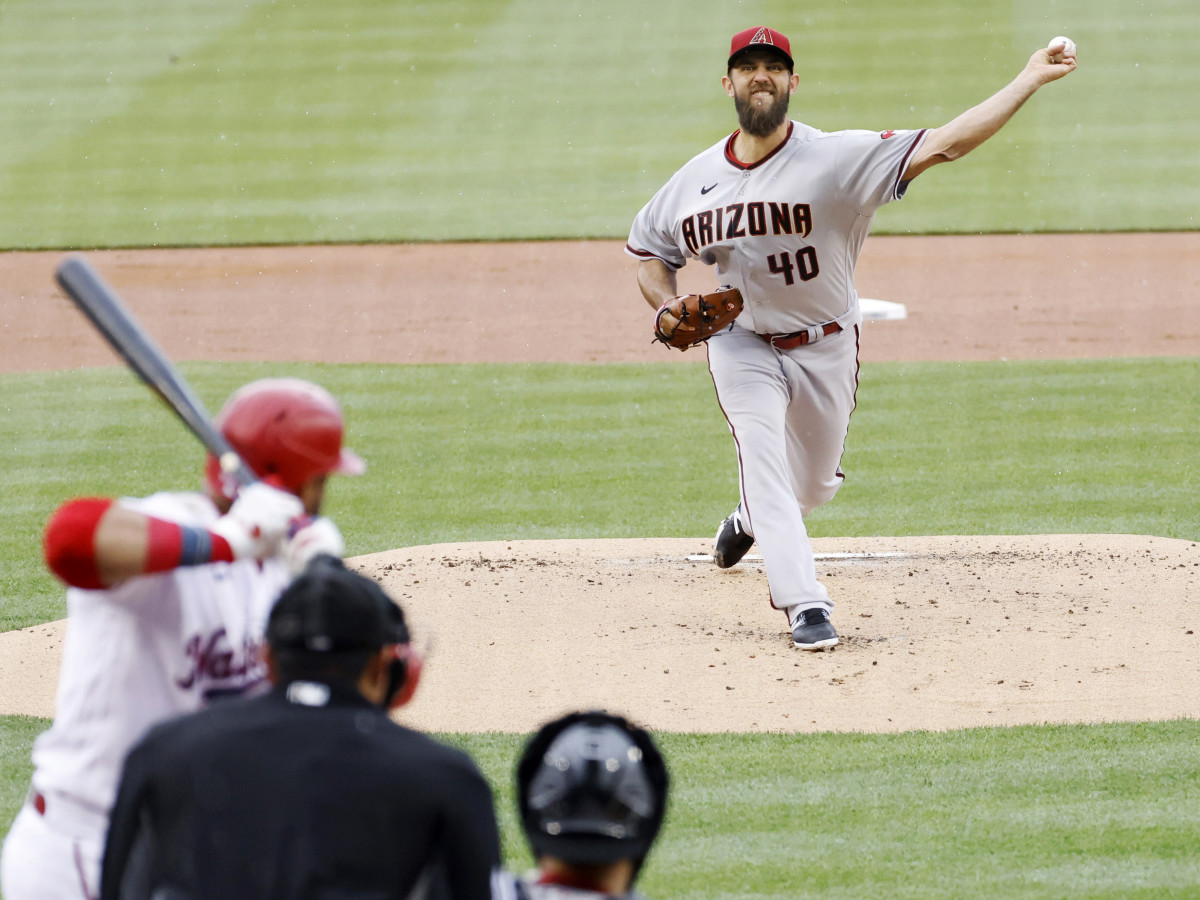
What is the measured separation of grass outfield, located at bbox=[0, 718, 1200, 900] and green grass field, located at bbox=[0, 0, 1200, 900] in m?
0.01

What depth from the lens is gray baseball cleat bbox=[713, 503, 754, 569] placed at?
721cm

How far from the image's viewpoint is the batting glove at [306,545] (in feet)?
8.43

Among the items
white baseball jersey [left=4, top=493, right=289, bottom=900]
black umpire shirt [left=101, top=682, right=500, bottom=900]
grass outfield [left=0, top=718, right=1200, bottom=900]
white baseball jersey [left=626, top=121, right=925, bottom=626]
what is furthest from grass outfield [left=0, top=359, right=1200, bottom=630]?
black umpire shirt [left=101, top=682, right=500, bottom=900]

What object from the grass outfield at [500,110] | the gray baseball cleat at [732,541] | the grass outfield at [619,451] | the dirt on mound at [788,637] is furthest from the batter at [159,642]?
the grass outfield at [500,110]

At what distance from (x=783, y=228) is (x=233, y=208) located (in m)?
18.6

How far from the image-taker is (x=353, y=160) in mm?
25891

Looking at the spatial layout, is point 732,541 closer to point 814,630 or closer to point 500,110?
point 814,630

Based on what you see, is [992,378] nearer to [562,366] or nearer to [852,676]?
[562,366]

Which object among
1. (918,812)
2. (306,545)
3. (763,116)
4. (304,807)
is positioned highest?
(763,116)

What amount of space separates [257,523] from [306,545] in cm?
10

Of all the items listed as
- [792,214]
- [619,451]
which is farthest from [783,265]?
[619,451]

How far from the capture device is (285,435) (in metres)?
2.69

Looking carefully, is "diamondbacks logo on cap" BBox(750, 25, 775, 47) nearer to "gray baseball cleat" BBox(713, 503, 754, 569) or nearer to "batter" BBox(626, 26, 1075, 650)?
"batter" BBox(626, 26, 1075, 650)

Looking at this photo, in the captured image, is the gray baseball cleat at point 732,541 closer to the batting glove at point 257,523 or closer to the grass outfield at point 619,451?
the grass outfield at point 619,451
